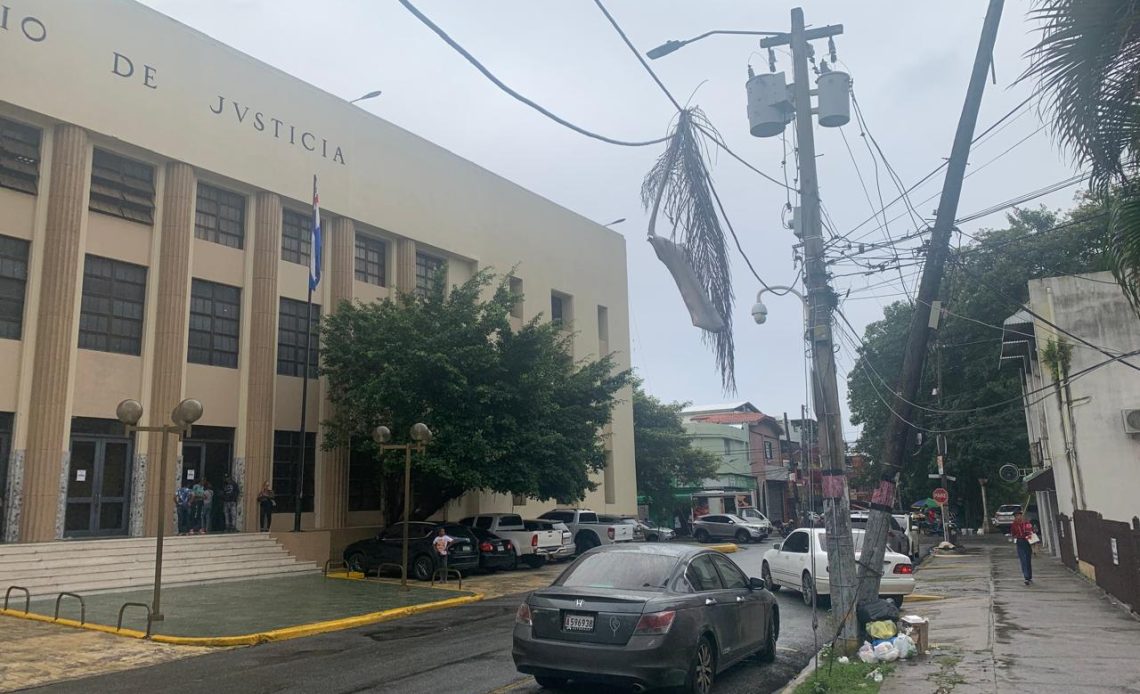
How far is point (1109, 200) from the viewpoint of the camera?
8539mm

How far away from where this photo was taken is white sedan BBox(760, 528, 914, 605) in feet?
52.1

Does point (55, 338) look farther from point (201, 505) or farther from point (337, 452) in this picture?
point (337, 452)

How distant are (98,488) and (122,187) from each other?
815 centimetres

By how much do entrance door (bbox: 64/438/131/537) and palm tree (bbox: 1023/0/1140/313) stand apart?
74.1 ft

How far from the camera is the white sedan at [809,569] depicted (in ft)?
52.1

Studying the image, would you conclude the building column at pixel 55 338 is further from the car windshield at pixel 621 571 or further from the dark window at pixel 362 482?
the car windshield at pixel 621 571

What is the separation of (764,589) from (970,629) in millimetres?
4176

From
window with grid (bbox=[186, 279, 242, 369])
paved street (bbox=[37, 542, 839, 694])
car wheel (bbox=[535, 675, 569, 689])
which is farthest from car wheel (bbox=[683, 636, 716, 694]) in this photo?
window with grid (bbox=[186, 279, 242, 369])

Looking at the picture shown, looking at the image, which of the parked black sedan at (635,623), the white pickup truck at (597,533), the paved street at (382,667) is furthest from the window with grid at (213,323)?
the parked black sedan at (635,623)

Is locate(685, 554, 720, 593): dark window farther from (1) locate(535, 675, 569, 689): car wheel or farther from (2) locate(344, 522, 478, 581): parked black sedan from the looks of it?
(2) locate(344, 522, 478, 581): parked black sedan

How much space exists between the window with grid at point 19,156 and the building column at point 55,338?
0.40m

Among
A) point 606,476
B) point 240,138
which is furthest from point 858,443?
point 240,138

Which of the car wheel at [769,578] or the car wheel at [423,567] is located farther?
the car wheel at [423,567]

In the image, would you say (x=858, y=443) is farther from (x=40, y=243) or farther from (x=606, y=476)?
(x=40, y=243)
